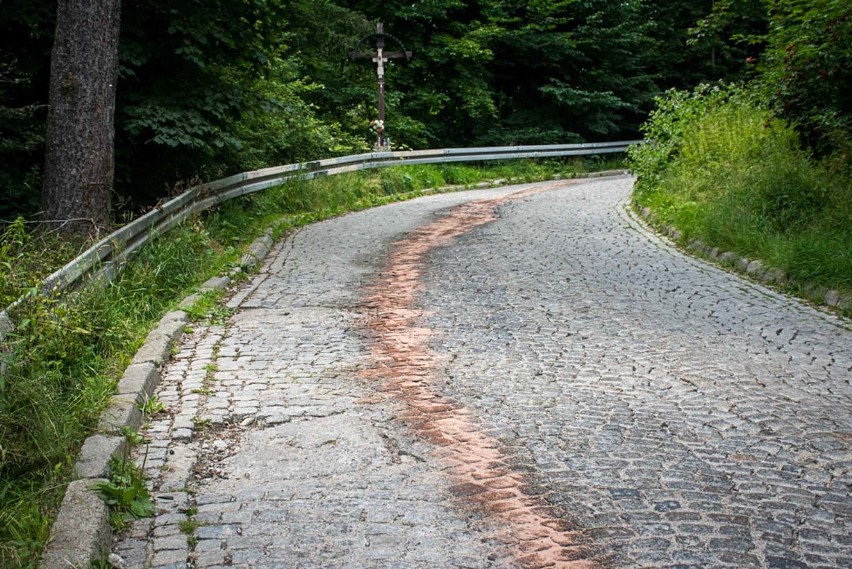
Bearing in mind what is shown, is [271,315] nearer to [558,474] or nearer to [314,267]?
[314,267]

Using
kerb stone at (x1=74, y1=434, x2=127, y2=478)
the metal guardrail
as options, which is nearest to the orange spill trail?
kerb stone at (x1=74, y1=434, x2=127, y2=478)

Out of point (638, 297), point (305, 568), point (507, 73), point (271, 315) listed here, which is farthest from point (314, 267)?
point (507, 73)

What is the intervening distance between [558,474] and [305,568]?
148cm

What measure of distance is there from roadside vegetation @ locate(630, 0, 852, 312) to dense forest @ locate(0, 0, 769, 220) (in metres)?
1.59

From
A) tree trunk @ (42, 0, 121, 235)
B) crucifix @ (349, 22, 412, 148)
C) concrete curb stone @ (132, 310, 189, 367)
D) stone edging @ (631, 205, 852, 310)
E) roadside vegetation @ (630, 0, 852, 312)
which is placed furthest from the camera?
Answer: crucifix @ (349, 22, 412, 148)

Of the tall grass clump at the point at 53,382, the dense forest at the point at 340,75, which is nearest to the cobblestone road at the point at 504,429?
the tall grass clump at the point at 53,382

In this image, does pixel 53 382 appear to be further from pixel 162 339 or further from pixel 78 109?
pixel 78 109

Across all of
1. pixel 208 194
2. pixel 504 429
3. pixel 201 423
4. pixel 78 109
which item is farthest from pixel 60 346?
pixel 208 194

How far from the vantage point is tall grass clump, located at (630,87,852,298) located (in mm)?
9484

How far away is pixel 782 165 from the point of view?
1183 centimetres

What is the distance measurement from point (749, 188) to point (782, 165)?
54 cm

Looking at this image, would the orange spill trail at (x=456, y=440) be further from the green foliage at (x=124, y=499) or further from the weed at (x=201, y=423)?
the green foliage at (x=124, y=499)

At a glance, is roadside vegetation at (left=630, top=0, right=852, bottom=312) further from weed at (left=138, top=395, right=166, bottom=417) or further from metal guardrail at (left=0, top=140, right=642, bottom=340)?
weed at (left=138, top=395, right=166, bottom=417)

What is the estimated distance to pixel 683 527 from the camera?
3941mm
